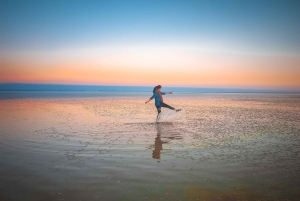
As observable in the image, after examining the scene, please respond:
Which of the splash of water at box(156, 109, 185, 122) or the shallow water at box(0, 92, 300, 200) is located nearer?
the shallow water at box(0, 92, 300, 200)

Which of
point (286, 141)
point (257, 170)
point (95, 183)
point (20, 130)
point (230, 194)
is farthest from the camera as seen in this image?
point (20, 130)

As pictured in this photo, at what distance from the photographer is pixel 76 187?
18.4 feet

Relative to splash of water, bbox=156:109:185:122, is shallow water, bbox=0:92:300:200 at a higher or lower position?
lower

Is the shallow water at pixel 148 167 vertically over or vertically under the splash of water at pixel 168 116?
under

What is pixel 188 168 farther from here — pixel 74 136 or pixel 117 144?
pixel 74 136

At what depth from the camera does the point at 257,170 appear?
6961mm

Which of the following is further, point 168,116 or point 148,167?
point 168,116

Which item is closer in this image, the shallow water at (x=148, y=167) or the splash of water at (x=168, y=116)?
the shallow water at (x=148, y=167)

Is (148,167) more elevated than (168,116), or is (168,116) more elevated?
(168,116)

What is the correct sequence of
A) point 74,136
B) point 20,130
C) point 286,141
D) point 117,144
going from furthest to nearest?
point 20,130, point 74,136, point 286,141, point 117,144

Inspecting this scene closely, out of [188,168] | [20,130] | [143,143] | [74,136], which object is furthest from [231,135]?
[20,130]

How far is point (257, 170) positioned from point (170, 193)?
334 centimetres

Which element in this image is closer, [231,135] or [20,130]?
[231,135]

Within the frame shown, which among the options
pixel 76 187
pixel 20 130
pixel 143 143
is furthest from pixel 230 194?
pixel 20 130
